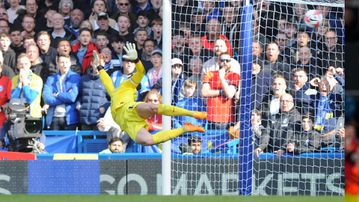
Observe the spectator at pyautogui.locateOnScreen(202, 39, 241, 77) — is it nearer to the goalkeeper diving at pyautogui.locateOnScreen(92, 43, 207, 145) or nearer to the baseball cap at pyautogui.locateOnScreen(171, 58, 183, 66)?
the baseball cap at pyautogui.locateOnScreen(171, 58, 183, 66)

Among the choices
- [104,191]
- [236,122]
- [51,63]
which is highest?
[51,63]

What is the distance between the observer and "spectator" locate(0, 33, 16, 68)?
955 cm

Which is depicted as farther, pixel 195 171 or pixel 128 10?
pixel 128 10

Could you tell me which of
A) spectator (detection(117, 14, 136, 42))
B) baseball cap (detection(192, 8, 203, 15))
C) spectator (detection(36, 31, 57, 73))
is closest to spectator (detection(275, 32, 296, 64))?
baseball cap (detection(192, 8, 203, 15))

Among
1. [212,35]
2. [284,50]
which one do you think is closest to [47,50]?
[212,35]

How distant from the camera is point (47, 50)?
963cm

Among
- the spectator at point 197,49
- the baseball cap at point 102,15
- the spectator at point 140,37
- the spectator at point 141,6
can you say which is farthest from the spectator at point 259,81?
the baseball cap at point 102,15

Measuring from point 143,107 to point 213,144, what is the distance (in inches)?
32.8

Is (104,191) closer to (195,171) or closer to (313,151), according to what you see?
(195,171)

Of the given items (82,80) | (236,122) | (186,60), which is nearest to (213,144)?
(236,122)

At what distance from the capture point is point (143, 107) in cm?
930

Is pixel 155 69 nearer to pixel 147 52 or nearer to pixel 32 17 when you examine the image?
pixel 147 52

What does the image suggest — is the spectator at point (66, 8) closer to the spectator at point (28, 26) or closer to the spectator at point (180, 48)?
the spectator at point (28, 26)

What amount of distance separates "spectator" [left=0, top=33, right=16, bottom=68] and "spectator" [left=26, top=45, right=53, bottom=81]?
0.55 ft
